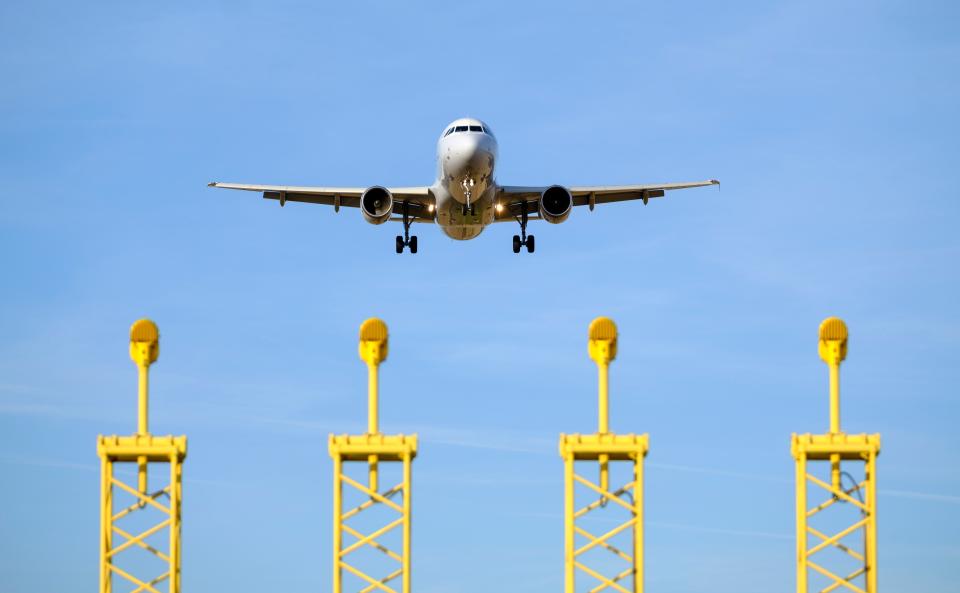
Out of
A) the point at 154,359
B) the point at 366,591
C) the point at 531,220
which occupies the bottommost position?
the point at 366,591

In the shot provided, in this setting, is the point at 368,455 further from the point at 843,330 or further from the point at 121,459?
the point at 843,330

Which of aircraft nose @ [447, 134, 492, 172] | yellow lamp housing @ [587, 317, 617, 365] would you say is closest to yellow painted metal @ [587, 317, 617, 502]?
yellow lamp housing @ [587, 317, 617, 365]

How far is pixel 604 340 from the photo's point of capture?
35625mm

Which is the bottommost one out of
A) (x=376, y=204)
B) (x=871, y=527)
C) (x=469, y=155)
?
(x=871, y=527)

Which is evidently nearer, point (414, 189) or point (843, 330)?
point (843, 330)

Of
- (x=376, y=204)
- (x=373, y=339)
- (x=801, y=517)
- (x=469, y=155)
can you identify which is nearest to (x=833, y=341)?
(x=801, y=517)

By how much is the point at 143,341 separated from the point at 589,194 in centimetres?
3497

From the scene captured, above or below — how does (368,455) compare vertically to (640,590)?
above

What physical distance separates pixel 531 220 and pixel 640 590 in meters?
34.7

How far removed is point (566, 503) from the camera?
34.0 metres

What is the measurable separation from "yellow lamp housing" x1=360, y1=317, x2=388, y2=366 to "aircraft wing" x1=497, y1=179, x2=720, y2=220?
29955 millimetres

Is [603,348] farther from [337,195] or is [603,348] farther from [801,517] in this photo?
[337,195]

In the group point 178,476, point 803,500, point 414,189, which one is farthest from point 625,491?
point 414,189

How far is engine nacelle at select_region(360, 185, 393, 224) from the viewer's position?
208ft
